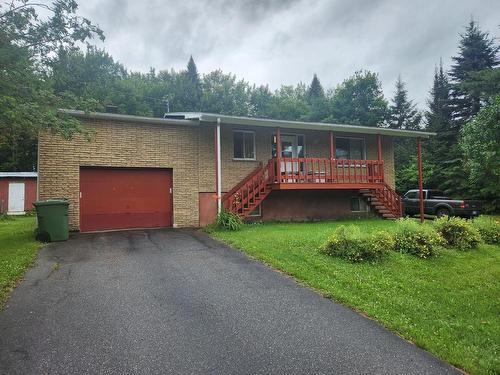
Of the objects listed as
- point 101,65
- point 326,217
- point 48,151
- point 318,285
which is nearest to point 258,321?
point 318,285

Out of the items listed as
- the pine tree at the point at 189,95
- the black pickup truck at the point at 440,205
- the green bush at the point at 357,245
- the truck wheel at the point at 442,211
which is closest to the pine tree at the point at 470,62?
the black pickup truck at the point at 440,205

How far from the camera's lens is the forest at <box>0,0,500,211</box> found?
788 cm

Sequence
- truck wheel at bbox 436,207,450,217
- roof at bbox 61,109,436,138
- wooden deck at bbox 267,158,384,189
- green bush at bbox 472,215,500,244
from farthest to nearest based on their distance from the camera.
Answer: truck wheel at bbox 436,207,450,217 → wooden deck at bbox 267,158,384,189 → roof at bbox 61,109,436,138 → green bush at bbox 472,215,500,244

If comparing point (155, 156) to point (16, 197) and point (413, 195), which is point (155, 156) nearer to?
point (413, 195)

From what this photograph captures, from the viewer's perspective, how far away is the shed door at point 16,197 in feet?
78.9

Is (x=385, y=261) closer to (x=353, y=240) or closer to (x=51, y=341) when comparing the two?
(x=353, y=240)

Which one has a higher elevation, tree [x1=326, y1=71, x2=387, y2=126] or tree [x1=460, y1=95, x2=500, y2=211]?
tree [x1=326, y1=71, x2=387, y2=126]

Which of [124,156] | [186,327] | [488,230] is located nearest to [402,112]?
[488,230]

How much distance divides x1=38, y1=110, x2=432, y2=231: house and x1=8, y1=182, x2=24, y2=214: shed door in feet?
50.0

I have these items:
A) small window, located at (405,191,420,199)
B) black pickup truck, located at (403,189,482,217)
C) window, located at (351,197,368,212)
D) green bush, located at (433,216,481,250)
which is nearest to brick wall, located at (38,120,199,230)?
window, located at (351,197,368,212)

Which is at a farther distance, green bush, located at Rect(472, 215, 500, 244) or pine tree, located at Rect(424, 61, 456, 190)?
pine tree, located at Rect(424, 61, 456, 190)

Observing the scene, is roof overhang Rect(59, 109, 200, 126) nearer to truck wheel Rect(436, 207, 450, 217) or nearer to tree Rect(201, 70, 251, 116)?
truck wheel Rect(436, 207, 450, 217)

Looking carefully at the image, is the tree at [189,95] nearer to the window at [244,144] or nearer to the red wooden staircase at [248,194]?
the window at [244,144]

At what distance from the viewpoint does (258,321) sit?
14.7 feet
